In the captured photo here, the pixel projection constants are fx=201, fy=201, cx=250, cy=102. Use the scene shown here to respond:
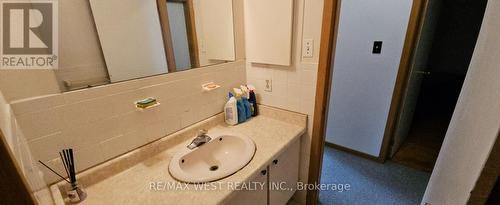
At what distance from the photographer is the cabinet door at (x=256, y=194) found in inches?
38.1

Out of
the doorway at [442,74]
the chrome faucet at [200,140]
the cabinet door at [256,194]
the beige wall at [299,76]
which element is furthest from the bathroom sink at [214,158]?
the doorway at [442,74]

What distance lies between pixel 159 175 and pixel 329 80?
1.05 meters

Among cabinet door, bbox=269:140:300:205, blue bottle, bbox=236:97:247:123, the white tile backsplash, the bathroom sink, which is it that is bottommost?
cabinet door, bbox=269:140:300:205

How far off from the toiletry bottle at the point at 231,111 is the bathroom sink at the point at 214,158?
0.48 ft

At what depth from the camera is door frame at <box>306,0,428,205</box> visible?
1.11 m

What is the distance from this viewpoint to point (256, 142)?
3.88ft

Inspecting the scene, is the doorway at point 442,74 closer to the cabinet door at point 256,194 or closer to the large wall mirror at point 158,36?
the cabinet door at point 256,194

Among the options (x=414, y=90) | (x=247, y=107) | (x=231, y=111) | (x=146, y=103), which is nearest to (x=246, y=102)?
(x=247, y=107)

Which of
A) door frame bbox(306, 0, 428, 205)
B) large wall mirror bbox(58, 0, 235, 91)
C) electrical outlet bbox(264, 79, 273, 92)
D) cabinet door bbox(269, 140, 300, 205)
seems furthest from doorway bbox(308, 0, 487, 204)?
large wall mirror bbox(58, 0, 235, 91)

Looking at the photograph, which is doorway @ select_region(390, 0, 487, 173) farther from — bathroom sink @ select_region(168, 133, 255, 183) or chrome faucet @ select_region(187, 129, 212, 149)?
chrome faucet @ select_region(187, 129, 212, 149)

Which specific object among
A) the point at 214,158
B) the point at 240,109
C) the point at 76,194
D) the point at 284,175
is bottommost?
the point at 284,175

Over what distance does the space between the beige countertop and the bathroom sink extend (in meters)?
0.03

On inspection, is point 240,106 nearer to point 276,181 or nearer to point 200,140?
point 200,140

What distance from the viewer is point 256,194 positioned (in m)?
1.10
